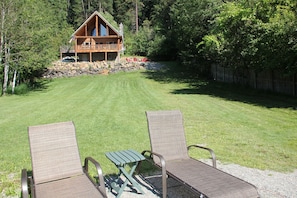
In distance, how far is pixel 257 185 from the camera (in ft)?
15.2

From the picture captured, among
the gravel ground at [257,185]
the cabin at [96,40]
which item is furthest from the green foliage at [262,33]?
the cabin at [96,40]

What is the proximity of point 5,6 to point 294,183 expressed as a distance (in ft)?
62.1

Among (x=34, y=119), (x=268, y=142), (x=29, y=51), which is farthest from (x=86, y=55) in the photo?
(x=268, y=142)

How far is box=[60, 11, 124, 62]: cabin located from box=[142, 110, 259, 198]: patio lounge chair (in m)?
35.5

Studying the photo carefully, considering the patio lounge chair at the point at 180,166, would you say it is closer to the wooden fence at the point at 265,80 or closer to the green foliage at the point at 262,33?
the green foliage at the point at 262,33

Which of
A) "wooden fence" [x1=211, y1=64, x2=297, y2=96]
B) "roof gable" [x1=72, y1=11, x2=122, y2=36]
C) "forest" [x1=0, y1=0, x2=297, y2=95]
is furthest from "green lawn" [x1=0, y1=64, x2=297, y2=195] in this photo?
"roof gable" [x1=72, y1=11, x2=122, y2=36]

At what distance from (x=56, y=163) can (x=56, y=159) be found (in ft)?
0.19

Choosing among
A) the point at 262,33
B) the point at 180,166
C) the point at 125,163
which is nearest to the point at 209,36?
the point at 262,33

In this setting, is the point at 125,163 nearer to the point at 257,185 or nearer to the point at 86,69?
the point at 257,185

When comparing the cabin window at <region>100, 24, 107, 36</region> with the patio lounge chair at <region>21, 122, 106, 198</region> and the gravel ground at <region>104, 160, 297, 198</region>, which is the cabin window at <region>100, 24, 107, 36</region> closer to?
the gravel ground at <region>104, 160, 297, 198</region>

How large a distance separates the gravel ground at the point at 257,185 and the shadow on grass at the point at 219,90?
7096 mm

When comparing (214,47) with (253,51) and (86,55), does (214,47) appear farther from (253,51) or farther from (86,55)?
(86,55)

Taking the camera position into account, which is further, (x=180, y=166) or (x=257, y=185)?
(x=257, y=185)

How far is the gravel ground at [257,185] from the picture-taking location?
170 inches
